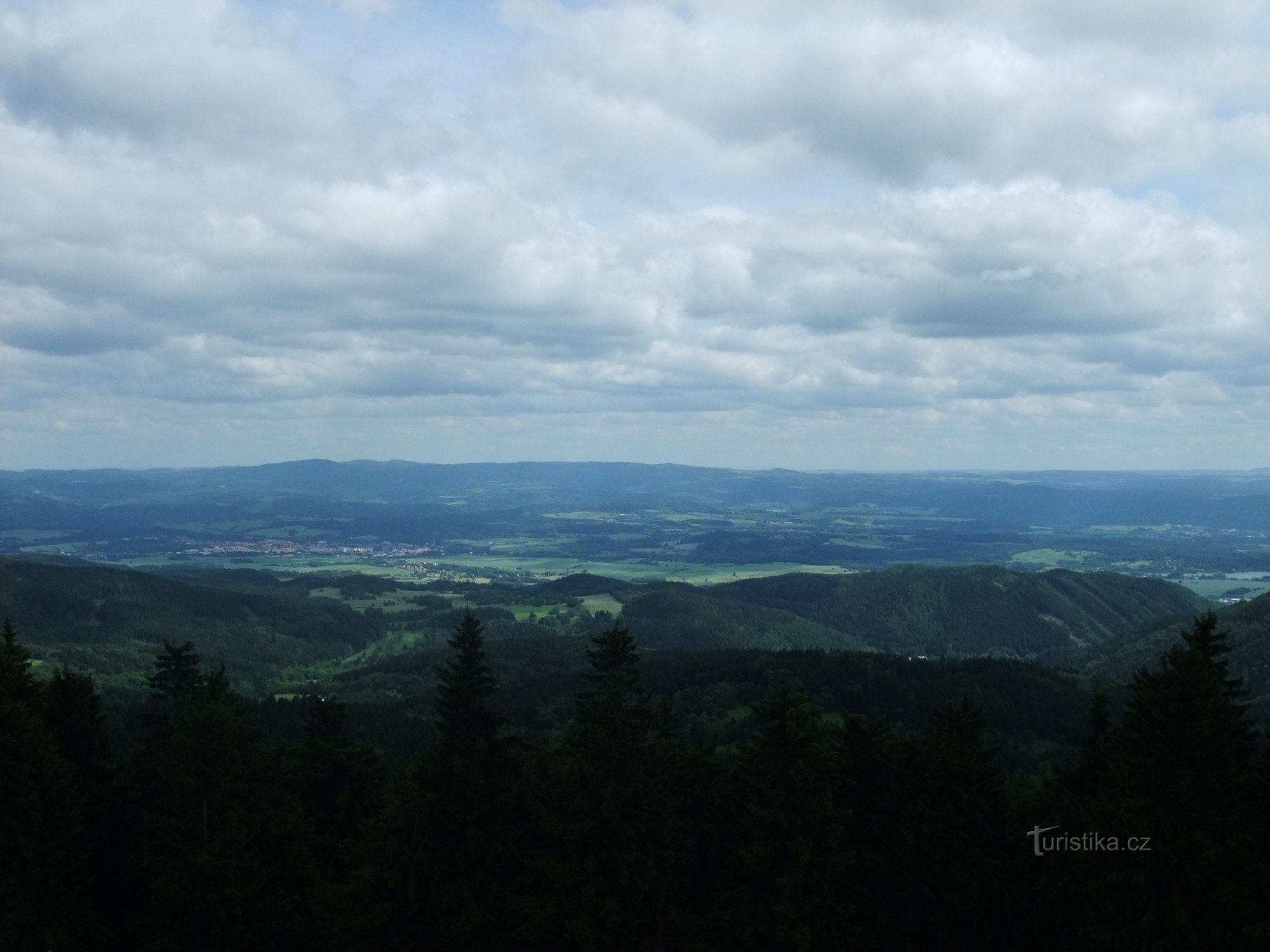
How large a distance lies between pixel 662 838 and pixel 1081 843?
15728 mm

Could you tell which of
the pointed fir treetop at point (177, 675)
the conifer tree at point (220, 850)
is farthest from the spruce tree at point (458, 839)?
the pointed fir treetop at point (177, 675)

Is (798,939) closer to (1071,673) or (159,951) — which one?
(159,951)

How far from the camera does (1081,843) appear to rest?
35.4 meters

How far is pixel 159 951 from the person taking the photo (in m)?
39.2

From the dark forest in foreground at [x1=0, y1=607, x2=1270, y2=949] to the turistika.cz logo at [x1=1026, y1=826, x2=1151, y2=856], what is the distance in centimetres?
14

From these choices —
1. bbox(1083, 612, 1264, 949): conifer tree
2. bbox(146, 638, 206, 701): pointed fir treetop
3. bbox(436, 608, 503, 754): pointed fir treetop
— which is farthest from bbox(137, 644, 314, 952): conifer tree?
bbox(1083, 612, 1264, 949): conifer tree

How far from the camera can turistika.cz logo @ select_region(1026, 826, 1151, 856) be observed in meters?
30.9

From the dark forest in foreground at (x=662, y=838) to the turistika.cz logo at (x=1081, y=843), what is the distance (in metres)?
0.14

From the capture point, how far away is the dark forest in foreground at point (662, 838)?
3055cm

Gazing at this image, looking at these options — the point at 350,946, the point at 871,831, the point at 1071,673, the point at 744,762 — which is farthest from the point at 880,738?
the point at 1071,673

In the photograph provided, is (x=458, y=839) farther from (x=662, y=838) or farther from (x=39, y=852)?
(x=39, y=852)

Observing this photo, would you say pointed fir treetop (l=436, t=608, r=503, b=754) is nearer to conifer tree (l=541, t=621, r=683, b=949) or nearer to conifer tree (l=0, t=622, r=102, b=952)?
conifer tree (l=541, t=621, r=683, b=949)

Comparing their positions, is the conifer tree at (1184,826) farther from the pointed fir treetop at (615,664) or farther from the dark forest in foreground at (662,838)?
the pointed fir treetop at (615,664)

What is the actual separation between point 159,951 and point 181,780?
22.3 ft
